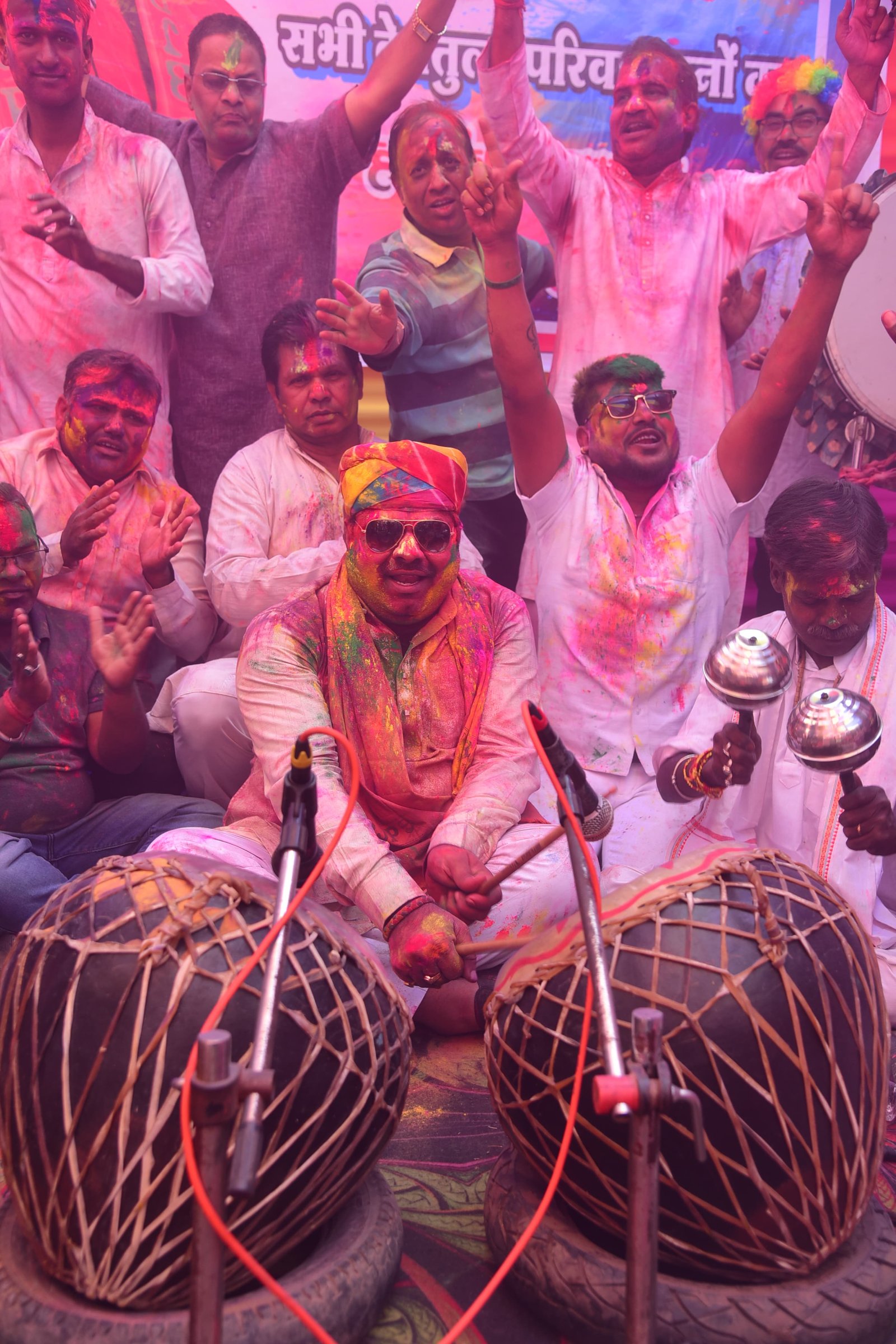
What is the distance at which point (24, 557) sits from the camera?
3.52m

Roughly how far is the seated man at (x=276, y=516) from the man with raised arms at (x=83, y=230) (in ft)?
1.59

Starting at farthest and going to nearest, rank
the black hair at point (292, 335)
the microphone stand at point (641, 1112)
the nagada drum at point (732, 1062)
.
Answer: the black hair at point (292, 335) → the nagada drum at point (732, 1062) → the microphone stand at point (641, 1112)

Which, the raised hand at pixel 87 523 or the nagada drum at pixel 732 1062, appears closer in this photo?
the nagada drum at pixel 732 1062

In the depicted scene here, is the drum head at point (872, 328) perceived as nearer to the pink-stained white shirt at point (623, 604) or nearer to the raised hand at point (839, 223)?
the raised hand at point (839, 223)

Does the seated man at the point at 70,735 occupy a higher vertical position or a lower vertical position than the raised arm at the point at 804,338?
lower

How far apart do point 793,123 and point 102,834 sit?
373cm

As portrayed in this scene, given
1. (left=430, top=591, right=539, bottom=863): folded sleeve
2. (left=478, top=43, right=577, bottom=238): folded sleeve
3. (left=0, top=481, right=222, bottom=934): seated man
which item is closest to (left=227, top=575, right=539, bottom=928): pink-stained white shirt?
(left=430, top=591, right=539, bottom=863): folded sleeve

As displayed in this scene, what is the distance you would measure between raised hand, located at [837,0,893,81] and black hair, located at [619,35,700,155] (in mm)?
550

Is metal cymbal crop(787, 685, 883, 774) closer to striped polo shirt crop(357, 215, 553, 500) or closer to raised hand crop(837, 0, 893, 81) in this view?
striped polo shirt crop(357, 215, 553, 500)

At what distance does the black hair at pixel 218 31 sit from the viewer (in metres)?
4.32

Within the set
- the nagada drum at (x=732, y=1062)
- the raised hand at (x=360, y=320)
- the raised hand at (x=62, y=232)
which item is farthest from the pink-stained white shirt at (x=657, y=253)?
the nagada drum at (x=732, y=1062)

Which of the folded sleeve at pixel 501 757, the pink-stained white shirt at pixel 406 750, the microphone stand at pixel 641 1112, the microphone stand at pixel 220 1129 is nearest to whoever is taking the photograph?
the microphone stand at pixel 220 1129

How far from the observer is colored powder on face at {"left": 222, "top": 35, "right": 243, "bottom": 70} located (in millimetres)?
4340

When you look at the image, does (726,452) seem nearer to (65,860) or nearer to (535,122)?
(535,122)
